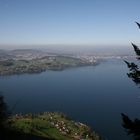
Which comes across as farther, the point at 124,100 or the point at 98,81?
the point at 98,81

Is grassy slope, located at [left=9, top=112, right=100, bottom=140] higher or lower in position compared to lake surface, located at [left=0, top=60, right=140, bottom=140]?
higher

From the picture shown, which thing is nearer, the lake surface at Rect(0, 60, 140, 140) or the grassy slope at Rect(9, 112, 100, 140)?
the grassy slope at Rect(9, 112, 100, 140)

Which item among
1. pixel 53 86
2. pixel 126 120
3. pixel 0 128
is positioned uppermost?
pixel 126 120

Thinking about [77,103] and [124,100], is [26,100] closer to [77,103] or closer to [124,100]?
[77,103]

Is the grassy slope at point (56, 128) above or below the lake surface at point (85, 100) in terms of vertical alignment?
above

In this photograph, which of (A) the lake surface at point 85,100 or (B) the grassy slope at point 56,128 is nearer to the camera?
(B) the grassy slope at point 56,128

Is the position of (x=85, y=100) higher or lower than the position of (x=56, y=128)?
lower

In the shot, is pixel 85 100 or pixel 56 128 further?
pixel 85 100

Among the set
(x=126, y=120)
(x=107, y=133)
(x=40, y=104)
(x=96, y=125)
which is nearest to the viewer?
(x=126, y=120)

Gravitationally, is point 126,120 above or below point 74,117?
above

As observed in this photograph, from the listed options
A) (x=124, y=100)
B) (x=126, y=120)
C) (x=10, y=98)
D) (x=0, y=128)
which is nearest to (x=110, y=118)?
(x=124, y=100)

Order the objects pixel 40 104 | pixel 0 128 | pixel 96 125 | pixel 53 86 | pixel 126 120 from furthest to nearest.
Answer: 1. pixel 53 86
2. pixel 40 104
3. pixel 96 125
4. pixel 0 128
5. pixel 126 120
